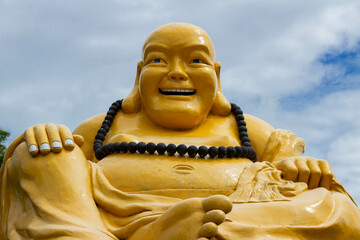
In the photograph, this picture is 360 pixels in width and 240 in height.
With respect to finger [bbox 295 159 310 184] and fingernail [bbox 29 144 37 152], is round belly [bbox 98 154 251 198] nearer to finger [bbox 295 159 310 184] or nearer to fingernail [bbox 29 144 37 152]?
finger [bbox 295 159 310 184]

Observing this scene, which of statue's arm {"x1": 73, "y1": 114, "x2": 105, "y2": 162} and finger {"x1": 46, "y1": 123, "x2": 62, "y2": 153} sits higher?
finger {"x1": 46, "y1": 123, "x2": 62, "y2": 153}

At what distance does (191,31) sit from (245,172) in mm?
1541

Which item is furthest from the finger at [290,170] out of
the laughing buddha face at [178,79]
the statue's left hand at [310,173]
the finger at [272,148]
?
the laughing buddha face at [178,79]

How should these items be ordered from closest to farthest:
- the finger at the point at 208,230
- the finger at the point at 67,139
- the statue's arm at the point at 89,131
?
1. the finger at the point at 208,230
2. the finger at the point at 67,139
3. the statue's arm at the point at 89,131

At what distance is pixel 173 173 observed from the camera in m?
4.03

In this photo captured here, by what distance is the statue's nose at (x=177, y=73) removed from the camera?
4691 mm

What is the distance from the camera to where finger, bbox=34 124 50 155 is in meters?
3.73

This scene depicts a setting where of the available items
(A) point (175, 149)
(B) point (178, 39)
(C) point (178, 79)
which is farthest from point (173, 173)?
(B) point (178, 39)

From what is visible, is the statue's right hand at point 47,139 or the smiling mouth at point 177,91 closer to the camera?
the statue's right hand at point 47,139

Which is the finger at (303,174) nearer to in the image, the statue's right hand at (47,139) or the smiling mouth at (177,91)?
the smiling mouth at (177,91)

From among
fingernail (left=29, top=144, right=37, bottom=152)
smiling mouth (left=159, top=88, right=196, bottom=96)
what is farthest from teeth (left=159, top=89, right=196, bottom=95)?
fingernail (left=29, top=144, right=37, bottom=152)

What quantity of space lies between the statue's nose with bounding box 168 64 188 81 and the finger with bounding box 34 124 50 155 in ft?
4.35

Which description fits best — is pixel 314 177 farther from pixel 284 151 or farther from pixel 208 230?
pixel 208 230

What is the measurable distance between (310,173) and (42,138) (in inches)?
83.6
